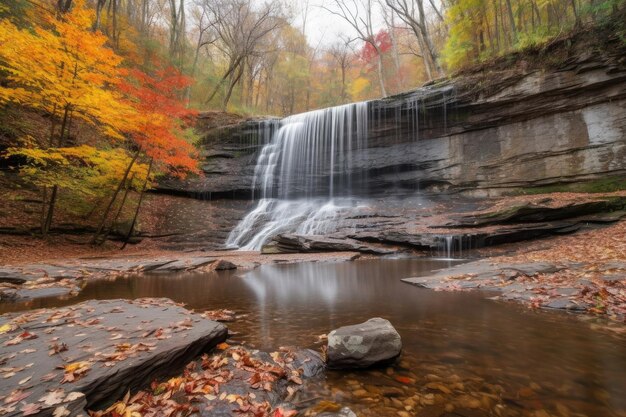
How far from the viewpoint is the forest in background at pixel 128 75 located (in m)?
9.78

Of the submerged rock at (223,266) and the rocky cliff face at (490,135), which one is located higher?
the rocky cliff face at (490,135)

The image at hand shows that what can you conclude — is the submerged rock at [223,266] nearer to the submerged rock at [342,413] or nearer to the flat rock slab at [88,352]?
the flat rock slab at [88,352]

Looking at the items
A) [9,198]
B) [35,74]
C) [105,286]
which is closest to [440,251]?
[105,286]

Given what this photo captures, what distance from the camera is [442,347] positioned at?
3.27m

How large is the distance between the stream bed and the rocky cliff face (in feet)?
43.0

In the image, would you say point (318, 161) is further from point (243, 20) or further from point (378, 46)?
point (378, 46)

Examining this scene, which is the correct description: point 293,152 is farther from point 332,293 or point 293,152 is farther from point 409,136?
point 332,293

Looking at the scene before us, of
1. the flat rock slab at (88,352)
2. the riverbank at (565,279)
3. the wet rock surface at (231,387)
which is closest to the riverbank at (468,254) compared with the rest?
the riverbank at (565,279)

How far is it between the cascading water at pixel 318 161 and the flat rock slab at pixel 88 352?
45.8 feet

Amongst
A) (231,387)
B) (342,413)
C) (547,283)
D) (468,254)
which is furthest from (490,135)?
(231,387)

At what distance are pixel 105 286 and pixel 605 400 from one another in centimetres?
802

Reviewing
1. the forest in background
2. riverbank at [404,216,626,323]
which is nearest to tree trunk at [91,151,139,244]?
the forest in background

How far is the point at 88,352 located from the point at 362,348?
2.29 meters

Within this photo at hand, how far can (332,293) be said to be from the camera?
605 centimetres
